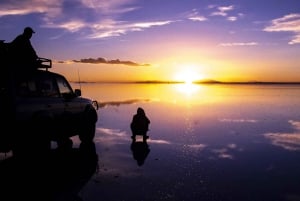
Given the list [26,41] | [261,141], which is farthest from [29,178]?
[261,141]

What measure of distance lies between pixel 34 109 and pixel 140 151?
4040mm

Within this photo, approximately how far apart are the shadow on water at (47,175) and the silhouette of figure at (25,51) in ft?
8.17

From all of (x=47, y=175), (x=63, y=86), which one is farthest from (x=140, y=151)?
(x=47, y=175)

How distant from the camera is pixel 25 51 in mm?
10109

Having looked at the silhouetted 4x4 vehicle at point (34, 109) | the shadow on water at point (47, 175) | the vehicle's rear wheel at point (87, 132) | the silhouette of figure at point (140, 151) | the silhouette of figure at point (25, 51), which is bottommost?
the silhouette of figure at point (140, 151)

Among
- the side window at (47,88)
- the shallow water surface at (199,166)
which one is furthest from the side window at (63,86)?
the shallow water surface at (199,166)

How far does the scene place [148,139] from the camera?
14148mm

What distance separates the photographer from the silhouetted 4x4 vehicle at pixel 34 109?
8191 mm

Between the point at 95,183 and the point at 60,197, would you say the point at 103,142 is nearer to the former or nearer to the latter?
the point at 95,183

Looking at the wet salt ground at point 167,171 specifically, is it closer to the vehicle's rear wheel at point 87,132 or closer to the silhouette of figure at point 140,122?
the vehicle's rear wheel at point 87,132

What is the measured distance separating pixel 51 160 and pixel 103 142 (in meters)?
3.53

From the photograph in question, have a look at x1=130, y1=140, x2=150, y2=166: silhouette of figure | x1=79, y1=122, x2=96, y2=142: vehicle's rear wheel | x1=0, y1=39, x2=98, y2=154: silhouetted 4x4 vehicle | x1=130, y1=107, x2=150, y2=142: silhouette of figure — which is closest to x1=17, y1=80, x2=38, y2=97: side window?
x1=0, y1=39, x2=98, y2=154: silhouetted 4x4 vehicle

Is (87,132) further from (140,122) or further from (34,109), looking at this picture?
(34,109)

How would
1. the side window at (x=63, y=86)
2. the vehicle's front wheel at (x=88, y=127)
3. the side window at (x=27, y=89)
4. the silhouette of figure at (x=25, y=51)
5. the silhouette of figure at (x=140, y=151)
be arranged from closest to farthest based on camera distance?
the side window at (x=27, y=89), the silhouette of figure at (x=25, y=51), the silhouette of figure at (x=140, y=151), the side window at (x=63, y=86), the vehicle's front wheel at (x=88, y=127)
